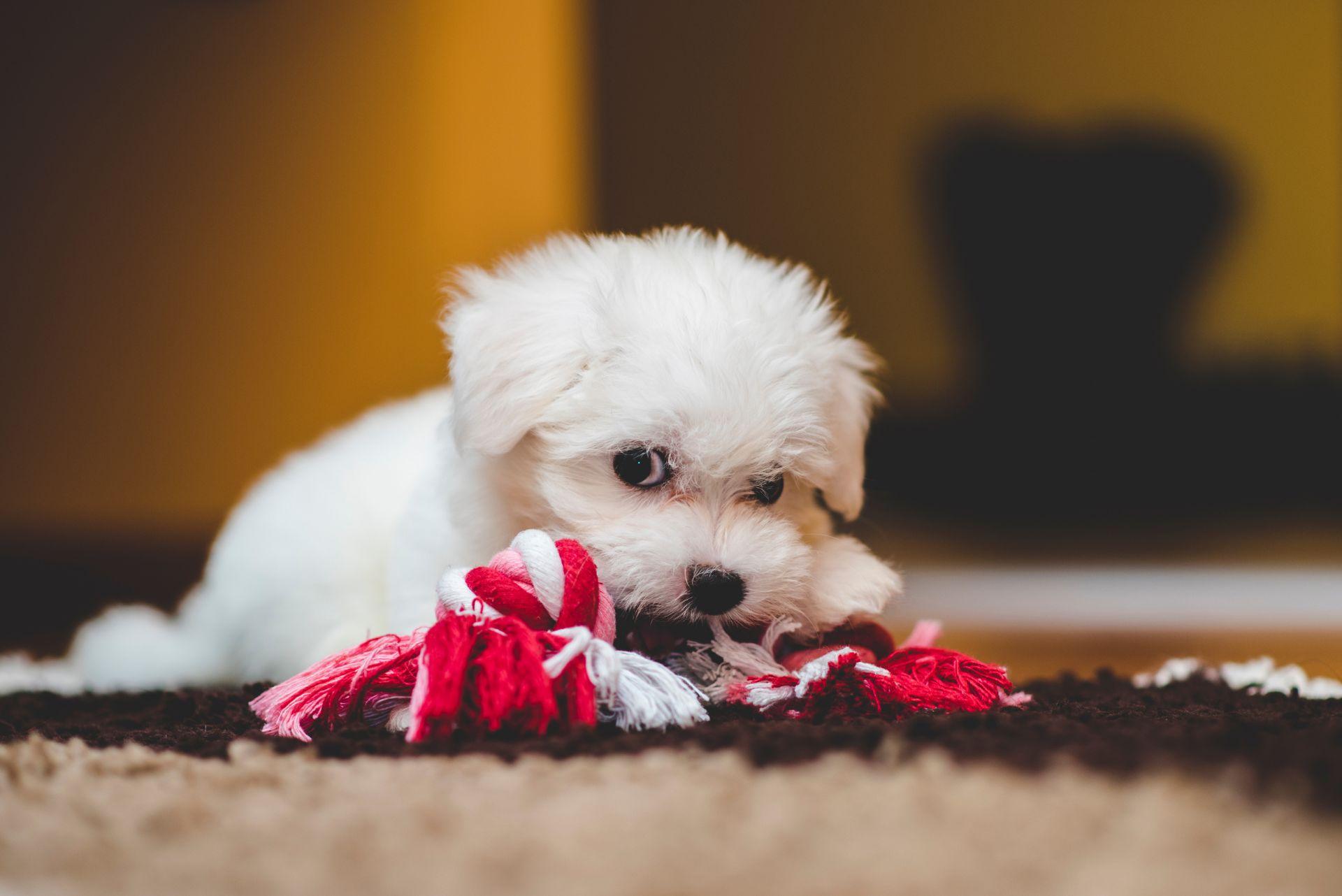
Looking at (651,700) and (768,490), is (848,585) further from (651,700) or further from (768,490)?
(651,700)

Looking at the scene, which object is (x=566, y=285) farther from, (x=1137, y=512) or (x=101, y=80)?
(x=1137, y=512)

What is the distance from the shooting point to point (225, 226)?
345 cm

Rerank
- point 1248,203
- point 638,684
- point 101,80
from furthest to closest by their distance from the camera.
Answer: point 1248,203
point 101,80
point 638,684

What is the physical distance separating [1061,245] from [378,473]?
3.49 m

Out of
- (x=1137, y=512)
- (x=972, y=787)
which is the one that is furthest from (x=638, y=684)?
(x=1137, y=512)

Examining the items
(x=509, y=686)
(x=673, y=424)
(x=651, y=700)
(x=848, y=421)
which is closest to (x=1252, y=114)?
(x=848, y=421)

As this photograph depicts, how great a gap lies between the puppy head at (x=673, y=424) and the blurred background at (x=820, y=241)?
1.47 metres

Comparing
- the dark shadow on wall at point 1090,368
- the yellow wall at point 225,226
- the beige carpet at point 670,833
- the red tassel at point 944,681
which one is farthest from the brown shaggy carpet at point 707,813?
the dark shadow on wall at point 1090,368

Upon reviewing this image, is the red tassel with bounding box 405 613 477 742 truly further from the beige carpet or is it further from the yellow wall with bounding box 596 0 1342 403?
the yellow wall with bounding box 596 0 1342 403

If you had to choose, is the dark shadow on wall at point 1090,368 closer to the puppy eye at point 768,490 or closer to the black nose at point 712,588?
the puppy eye at point 768,490

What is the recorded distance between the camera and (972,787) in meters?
0.72

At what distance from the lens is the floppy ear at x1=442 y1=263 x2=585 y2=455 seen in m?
1.20

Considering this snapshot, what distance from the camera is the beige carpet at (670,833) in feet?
2.00

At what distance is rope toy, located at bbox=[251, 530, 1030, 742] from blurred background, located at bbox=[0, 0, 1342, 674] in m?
1.49
